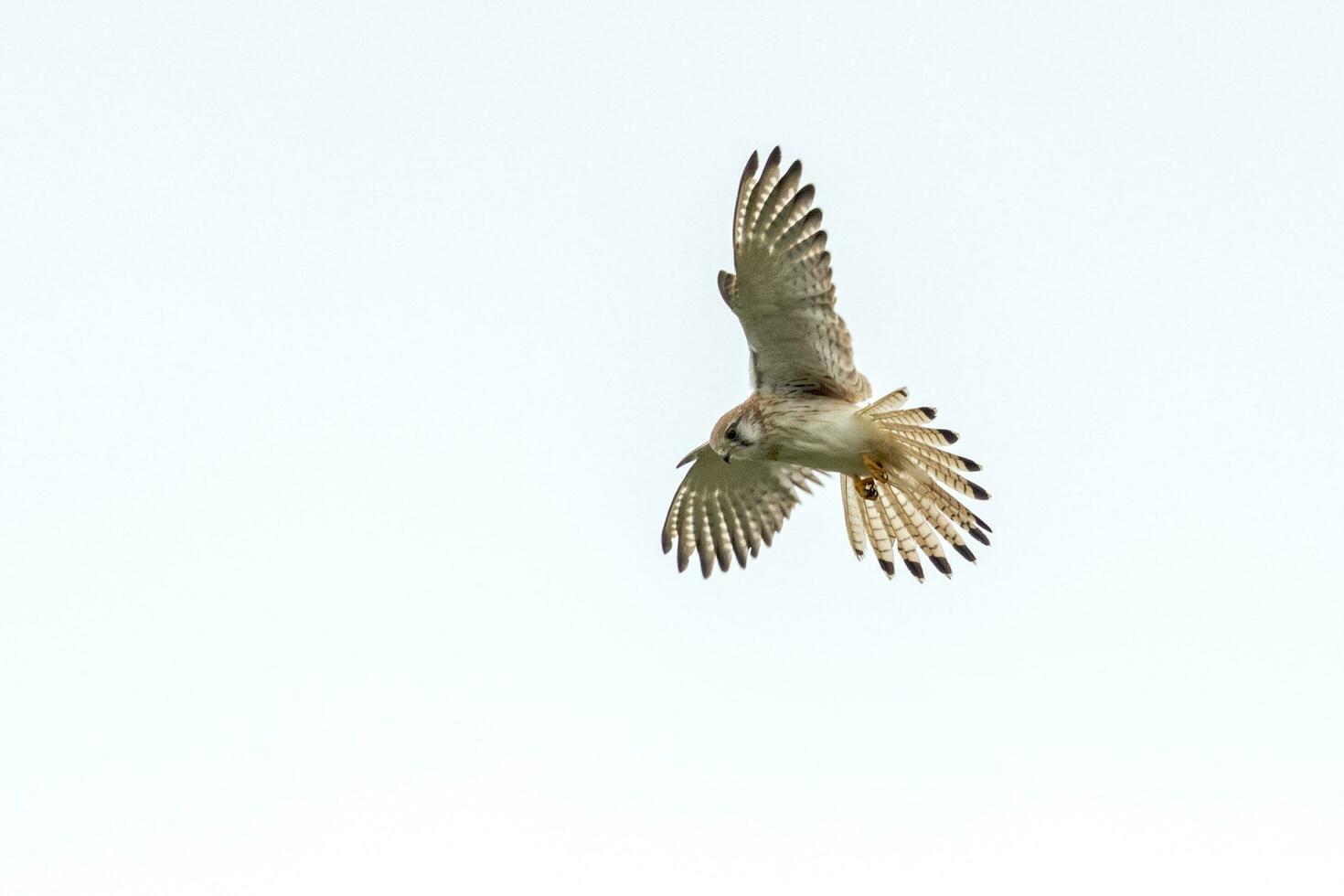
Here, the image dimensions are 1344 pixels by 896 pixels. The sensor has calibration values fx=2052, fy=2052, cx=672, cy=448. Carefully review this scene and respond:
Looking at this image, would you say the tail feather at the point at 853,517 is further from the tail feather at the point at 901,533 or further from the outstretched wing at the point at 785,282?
the outstretched wing at the point at 785,282

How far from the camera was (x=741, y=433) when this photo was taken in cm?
1287

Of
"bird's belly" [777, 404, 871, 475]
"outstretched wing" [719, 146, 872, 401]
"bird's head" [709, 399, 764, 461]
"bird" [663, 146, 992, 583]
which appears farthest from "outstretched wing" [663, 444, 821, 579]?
"outstretched wing" [719, 146, 872, 401]

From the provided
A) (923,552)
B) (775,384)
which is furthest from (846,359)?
(923,552)

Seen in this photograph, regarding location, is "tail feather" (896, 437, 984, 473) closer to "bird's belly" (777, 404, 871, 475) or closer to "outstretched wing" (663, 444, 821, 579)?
"bird's belly" (777, 404, 871, 475)

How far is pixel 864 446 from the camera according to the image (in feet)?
41.0

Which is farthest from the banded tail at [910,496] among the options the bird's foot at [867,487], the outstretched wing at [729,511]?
the outstretched wing at [729,511]

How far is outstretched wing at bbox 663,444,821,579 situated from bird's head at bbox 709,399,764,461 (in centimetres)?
128

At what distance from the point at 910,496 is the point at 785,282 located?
1.62 metres

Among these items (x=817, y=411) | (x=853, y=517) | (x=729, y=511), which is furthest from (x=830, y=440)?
A: (x=729, y=511)

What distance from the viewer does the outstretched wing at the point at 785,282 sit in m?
12.1

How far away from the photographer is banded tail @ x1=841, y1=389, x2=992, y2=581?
12008 millimetres

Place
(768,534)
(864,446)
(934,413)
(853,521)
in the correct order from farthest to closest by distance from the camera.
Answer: (768,534) < (853,521) < (864,446) < (934,413)

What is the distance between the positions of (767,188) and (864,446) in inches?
66.5

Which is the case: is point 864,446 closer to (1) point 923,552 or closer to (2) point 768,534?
(1) point 923,552
